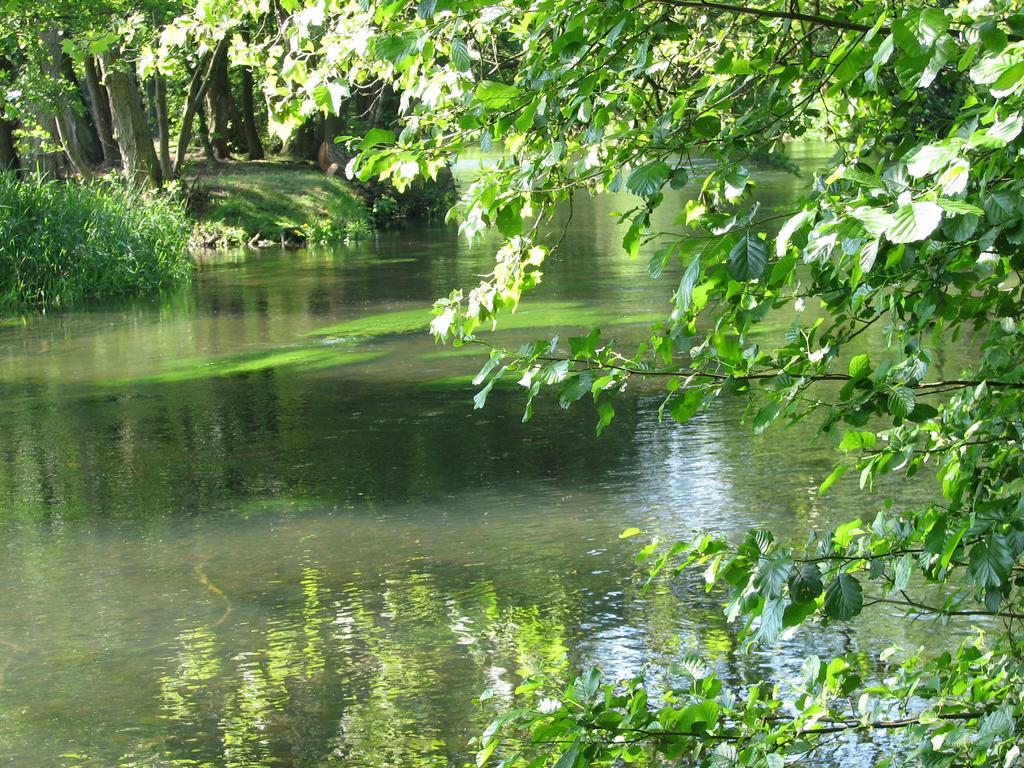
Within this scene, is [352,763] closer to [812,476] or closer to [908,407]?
[908,407]

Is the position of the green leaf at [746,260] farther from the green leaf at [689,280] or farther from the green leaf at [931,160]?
the green leaf at [931,160]

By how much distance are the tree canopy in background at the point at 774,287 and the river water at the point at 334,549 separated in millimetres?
1318

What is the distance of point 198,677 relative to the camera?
21.1 ft

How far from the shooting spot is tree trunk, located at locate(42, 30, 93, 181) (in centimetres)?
2869

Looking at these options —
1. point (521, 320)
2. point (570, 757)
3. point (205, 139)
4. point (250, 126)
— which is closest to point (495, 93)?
point (570, 757)

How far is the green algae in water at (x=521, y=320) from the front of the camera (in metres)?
17.1

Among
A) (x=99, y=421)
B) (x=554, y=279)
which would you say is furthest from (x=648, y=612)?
(x=554, y=279)

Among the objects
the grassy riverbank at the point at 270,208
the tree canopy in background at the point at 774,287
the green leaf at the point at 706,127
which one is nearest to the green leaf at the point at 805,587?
the tree canopy in background at the point at 774,287

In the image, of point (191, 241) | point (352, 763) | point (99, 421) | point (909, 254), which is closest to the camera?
point (909, 254)

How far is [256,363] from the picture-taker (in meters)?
15.6

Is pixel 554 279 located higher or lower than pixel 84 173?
lower

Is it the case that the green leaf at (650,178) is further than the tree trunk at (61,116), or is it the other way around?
the tree trunk at (61,116)

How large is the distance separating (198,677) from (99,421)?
6.63m

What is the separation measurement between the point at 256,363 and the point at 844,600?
13265mm
